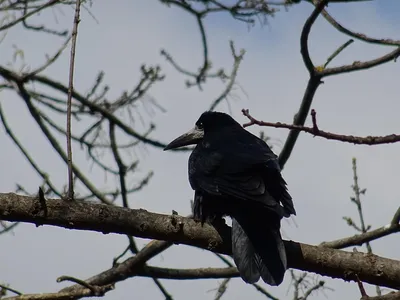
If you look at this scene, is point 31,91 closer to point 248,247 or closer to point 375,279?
point 248,247

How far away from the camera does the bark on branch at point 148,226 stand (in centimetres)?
339

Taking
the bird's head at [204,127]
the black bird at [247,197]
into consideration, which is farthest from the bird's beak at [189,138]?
the black bird at [247,197]

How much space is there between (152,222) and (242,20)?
253 cm

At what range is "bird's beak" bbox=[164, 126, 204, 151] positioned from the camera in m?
5.64

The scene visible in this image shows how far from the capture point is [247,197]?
4.04 metres

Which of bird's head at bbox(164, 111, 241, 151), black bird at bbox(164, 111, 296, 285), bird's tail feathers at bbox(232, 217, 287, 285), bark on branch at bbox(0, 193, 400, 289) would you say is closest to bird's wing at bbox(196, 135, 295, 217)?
black bird at bbox(164, 111, 296, 285)

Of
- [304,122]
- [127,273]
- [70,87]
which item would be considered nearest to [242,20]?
[304,122]

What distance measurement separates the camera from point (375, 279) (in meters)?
3.48

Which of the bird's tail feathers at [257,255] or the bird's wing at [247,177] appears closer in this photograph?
the bird's tail feathers at [257,255]

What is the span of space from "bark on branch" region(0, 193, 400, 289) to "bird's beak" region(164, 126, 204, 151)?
2069mm

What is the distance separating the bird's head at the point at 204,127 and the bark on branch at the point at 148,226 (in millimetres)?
2080

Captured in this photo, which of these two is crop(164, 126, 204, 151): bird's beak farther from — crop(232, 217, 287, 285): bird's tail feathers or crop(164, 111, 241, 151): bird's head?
crop(232, 217, 287, 285): bird's tail feathers

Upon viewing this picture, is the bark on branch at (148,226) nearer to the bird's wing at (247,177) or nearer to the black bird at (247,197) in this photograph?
the black bird at (247,197)

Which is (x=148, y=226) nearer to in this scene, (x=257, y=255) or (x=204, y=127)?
(x=257, y=255)
